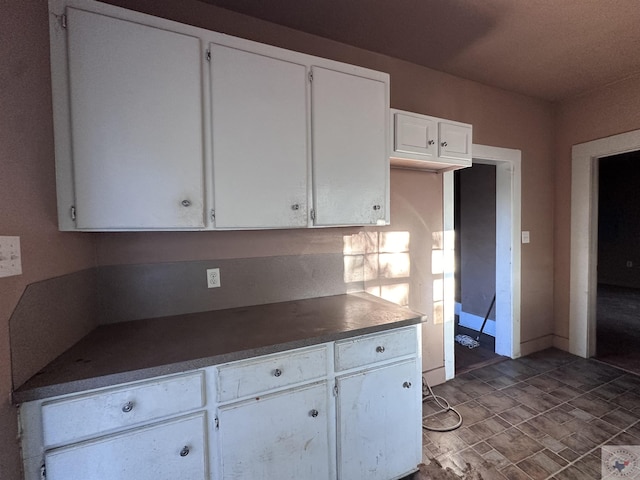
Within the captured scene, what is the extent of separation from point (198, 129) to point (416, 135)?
4.51 ft

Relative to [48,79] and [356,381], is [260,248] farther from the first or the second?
[48,79]

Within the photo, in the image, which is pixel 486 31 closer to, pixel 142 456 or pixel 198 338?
pixel 198 338

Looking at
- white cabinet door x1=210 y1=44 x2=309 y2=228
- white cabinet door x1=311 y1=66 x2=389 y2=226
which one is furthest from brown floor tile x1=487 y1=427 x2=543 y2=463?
white cabinet door x1=210 y1=44 x2=309 y2=228

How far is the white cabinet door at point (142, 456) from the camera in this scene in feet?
3.30

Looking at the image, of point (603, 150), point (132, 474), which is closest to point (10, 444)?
point (132, 474)

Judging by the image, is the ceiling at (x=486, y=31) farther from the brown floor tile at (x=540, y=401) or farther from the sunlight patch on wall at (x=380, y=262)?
the brown floor tile at (x=540, y=401)

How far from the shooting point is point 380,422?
1528 millimetres

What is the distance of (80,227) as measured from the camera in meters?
1.24

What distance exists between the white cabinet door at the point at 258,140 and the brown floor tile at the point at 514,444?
6.13 ft

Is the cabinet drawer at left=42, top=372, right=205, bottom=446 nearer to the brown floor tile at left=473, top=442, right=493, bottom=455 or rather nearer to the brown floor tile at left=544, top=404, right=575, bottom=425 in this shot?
the brown floor tile at left=473, top=442, right=493, bottom=455

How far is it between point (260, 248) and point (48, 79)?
122 centimetres

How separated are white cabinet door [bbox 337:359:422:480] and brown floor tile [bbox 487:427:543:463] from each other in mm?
634

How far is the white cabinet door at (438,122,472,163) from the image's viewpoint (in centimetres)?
213

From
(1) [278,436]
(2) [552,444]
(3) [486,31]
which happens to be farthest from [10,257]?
(2) [552,444]
